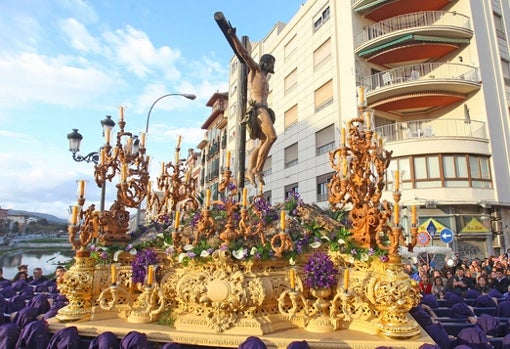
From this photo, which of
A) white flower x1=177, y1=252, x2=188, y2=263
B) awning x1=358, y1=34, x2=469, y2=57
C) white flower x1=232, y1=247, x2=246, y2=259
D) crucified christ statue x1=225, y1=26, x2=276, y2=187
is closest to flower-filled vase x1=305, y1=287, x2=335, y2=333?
white flower x1=232, y1=247, x2=246, y2=259

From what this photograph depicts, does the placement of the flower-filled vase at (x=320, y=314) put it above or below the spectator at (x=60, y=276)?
below

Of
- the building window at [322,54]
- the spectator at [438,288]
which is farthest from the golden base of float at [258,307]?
the building window at [322,54]

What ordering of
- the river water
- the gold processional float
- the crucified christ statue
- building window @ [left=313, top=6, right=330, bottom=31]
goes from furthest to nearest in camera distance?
1. the river water
2. building window @ [left=313, top=6, right=330, bottom=31]
3. the crucified christ statue
4. the gold processional float

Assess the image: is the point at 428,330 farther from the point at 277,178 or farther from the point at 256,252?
the point at 277,178

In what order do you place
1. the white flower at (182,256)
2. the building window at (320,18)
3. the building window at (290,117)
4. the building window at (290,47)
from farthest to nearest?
the building window at (290,47), the building window at (290,117), the building window at (320,18), the white flower at (182,256)

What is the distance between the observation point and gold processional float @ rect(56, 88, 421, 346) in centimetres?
494

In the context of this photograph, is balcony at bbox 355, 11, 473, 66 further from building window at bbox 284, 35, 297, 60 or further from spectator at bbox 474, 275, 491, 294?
spectator at bbox 474, 275, 491, 294

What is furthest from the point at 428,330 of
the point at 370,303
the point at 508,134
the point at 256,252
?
the point at 508,134

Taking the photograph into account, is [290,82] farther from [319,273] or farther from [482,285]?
[319,273]

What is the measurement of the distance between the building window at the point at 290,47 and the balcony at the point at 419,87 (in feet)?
25.0

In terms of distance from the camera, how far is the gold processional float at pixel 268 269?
4.94 metres

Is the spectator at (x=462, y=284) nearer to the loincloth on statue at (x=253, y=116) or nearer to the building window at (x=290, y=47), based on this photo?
the loincloth on statue at (x=253, y=116)

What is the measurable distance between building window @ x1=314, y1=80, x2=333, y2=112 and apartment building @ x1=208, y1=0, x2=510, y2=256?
87mm

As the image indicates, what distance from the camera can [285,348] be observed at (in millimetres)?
4645
